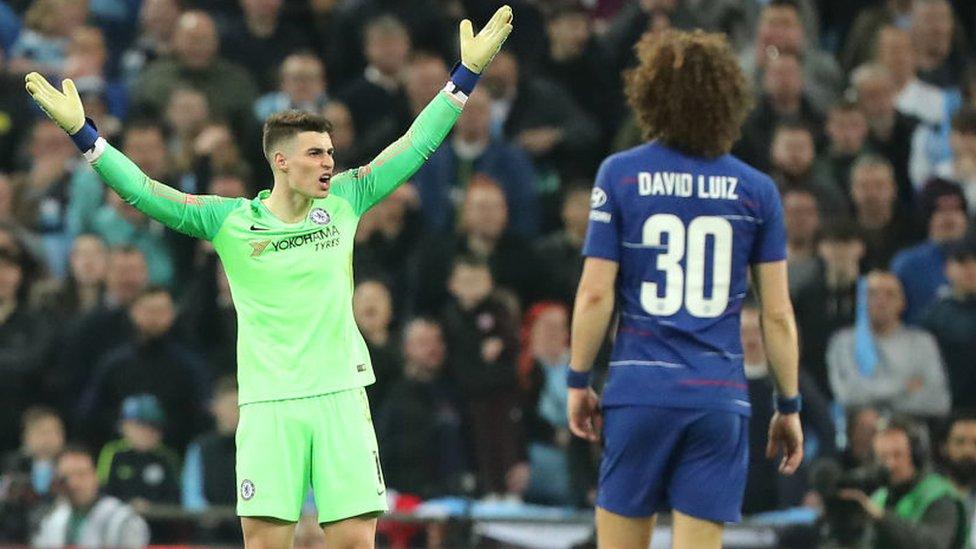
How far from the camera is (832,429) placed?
11773 mm

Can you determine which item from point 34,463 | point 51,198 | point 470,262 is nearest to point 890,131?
point 470,262

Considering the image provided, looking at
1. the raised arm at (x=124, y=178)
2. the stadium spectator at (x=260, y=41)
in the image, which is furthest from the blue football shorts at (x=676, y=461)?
the stadium spectator at (x=260, y=41)

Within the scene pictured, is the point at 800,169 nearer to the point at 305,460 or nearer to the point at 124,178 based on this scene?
the point at 305,460

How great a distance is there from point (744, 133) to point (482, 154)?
74.7 inches

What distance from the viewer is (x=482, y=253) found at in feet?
42.8

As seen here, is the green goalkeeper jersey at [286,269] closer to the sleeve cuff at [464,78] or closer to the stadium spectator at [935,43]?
the sleeve cuff at [464,78]

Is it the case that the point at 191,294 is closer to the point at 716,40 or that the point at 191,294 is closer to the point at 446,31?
the point at 446,31

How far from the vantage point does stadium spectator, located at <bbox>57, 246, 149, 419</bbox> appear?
1339 cm

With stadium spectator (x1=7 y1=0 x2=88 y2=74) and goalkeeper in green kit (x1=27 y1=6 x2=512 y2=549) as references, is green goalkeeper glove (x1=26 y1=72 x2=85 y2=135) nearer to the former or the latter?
goalkeeper in green kit (x1=27 y1=6 x2=512 y2=549)

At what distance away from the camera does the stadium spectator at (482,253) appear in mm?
13016

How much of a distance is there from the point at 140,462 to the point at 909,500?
5013 mm

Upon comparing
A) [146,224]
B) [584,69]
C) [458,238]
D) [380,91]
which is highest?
[584,69]

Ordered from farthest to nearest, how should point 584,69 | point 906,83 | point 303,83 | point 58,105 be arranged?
point 584,69
point 906,83
point 303,83
point 58,105

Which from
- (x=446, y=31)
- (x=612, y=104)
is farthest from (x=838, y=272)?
(x=446, y=31)
